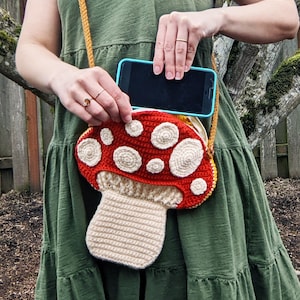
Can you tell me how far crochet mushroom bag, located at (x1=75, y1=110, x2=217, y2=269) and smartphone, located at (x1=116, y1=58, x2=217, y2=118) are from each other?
3 centimetres

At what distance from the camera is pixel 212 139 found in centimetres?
102

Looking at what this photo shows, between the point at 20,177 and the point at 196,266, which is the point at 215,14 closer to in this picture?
the point at 196,266

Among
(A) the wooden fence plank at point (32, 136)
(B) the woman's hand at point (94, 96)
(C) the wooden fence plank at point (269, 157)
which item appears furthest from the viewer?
(C) the wooden fence plank at point (269, 157)

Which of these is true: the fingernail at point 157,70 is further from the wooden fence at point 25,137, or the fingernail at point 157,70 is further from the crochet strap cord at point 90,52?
the wooden fence at point 25,137

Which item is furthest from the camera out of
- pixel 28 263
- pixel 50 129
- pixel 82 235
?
pixel 50 129

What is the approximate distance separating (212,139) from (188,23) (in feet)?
0.68

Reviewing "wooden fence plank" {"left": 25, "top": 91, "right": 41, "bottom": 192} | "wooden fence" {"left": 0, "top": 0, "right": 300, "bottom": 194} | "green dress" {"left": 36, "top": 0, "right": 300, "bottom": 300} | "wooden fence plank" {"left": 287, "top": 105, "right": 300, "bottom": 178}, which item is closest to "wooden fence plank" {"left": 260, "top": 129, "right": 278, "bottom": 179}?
"wooden fence" {"left": 0, "top": 0, "right": 300, "bottom": 194}

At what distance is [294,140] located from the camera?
438cm

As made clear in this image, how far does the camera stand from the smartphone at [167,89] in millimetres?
979

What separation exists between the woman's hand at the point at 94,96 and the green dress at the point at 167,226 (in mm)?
149

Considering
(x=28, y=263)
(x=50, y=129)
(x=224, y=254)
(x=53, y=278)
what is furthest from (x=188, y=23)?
(x=50, y=129)

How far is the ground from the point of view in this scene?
9.55ft

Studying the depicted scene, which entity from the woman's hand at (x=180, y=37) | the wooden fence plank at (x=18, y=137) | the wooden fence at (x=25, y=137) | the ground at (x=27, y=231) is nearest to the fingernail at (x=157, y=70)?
the woman's hand at (x=180, y=37)

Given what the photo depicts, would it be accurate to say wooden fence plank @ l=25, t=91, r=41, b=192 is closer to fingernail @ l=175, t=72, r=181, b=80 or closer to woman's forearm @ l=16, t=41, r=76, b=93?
woman's forearm @ l=16, t=41, r=76, b=93
